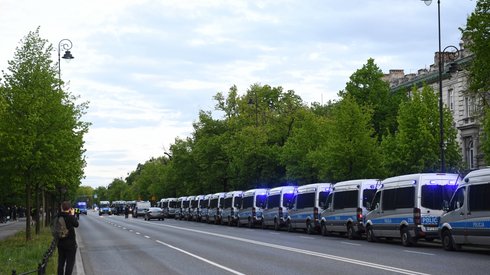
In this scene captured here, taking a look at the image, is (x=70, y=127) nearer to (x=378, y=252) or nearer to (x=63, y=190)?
(x=63, y=190)

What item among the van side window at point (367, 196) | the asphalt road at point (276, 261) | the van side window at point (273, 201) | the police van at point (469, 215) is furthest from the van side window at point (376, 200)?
the van side window at point (273, 201)

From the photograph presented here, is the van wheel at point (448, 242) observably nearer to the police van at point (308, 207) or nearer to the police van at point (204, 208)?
the police van at point (308, 207)

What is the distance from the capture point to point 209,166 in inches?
3167

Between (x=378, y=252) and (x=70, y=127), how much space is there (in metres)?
15.5

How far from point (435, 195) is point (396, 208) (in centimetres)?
182

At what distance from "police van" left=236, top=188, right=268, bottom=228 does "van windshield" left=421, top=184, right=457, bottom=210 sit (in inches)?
938

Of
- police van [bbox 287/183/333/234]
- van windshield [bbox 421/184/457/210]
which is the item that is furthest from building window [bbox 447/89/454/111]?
van windshield [bbox 421/184/457/210]

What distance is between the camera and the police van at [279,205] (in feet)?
145

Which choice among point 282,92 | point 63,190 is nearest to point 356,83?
point 282,92

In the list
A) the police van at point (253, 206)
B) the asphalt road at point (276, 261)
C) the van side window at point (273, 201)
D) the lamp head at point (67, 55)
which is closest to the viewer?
the asphalt road at point (276, 261)

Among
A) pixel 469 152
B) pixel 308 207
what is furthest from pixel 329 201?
pixel 469 152

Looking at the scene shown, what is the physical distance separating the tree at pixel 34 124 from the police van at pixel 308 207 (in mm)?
12882

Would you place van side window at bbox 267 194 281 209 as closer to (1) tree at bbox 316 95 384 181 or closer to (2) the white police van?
(1) tree at bbox 316 95 384 181

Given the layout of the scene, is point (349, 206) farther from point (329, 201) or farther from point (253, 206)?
point (253, 206)
